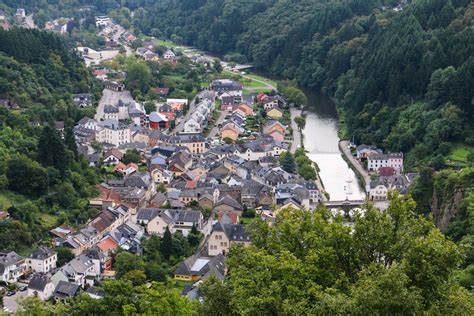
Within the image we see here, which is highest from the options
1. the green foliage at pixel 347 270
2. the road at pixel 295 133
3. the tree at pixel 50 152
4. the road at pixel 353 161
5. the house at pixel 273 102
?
the green foliage at pixel 347 270

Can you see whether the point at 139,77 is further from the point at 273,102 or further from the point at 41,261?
the point at 41,261

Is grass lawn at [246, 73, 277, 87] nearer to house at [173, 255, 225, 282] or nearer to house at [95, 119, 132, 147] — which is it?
house at [95, 119, 132, 147]

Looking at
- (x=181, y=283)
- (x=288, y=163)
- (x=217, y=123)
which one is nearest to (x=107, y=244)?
(x=181, y=283)

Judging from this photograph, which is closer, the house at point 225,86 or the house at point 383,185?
the house at point 383,185

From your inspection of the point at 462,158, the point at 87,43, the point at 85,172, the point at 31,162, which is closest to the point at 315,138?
the point at 462,158

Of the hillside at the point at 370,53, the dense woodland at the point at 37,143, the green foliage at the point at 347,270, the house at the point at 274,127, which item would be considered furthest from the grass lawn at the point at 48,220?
the green foliage at the point at 347,270

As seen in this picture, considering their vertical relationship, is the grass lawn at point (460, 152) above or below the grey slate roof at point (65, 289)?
above

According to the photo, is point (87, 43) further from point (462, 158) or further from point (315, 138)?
point (462, 158)

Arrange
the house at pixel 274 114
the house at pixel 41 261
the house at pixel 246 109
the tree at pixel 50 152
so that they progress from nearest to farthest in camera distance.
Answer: the house at pixel 41 261 → the tree at pixel 50 152 → the house at pixel 274 114 → the house at pixel 246 109

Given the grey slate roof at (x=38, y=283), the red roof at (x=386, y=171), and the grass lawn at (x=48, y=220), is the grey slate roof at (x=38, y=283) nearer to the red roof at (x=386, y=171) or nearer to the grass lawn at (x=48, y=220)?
the grass lawn at (x=48, y=220)
